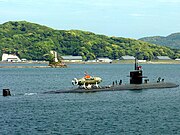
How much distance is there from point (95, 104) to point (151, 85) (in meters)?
34.8

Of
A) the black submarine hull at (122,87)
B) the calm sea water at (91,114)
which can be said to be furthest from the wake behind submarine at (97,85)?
the calm sea water at (91,114)

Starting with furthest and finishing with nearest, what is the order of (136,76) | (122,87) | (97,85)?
(136,76), (97,85), (122,87)

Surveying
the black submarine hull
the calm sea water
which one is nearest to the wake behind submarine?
the black submarine hull

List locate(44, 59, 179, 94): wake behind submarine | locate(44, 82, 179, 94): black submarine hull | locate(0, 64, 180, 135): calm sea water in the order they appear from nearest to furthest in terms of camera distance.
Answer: locate(0, 64, 180, 135): calm sea water, locate(44, 82, 179, 94): black submarine hull, locate(44, 59, 179, 94): wake behind submarine

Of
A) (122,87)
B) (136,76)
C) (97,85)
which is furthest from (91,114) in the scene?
(136,76)

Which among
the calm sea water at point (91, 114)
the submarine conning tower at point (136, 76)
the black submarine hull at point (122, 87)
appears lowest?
the calm sea water at point (91, 114)

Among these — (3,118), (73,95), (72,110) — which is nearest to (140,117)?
(72,110)

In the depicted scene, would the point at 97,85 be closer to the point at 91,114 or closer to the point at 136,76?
the point at 136,76

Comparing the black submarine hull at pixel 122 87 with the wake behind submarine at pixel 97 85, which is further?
the wake behind submarine at pixel 97 85

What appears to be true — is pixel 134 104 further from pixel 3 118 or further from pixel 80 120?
pixel 3 118

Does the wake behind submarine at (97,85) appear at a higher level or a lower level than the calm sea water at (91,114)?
higher

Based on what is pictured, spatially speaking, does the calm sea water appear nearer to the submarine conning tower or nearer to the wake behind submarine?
the wake behind submarine

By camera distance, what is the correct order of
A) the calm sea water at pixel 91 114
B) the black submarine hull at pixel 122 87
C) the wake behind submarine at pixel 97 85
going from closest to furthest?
the calm sea water at pixel 91 114, the black submarine hull at pixel 122 87, the wake behind submarine at pixel 97 85

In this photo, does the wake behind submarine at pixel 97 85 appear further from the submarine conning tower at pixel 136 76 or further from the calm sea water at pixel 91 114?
the calm sea water at pixel 91 114
